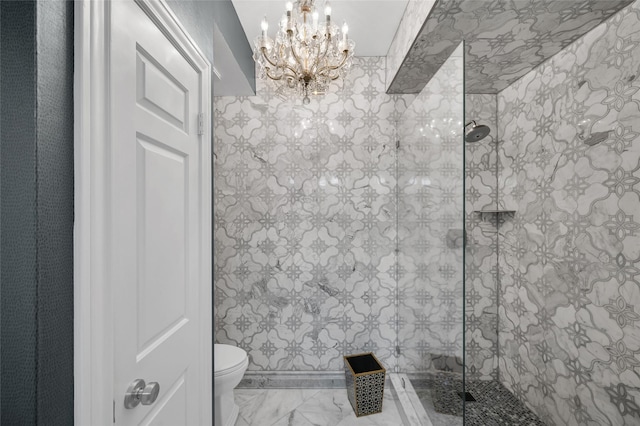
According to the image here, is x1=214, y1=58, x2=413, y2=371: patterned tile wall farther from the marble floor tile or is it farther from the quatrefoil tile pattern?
the marble floor tile

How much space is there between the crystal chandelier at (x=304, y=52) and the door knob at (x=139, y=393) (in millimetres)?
1428

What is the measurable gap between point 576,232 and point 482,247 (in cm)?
70

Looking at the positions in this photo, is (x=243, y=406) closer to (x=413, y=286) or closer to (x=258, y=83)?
(x=413, y=286)

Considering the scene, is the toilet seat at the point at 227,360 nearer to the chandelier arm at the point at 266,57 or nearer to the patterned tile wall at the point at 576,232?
the chandelier arm at the point at 266,57

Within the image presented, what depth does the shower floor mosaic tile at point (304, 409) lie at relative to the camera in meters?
1.98

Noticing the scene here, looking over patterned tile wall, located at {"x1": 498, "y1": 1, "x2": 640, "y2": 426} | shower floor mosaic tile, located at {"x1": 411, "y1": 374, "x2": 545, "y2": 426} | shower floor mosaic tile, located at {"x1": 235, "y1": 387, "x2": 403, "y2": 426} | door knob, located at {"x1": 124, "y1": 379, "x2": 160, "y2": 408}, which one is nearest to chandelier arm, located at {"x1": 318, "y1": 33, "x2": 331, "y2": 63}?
patterned tile wall, located at {"x1": 498, "y1": 1, "x2": 640, "y2": 426}

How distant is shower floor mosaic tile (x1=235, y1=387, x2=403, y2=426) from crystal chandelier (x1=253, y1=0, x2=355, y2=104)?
1.99 m

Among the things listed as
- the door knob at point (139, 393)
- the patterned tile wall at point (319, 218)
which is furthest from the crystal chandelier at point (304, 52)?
the door knob at point (139, 393)

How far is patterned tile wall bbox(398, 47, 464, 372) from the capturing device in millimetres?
1344

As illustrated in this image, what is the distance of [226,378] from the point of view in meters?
1.72

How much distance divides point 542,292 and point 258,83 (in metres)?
2.45

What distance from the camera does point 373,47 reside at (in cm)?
225

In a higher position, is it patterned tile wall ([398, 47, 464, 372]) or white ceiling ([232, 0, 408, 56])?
white ceiling ([232, 0, 408, 56])

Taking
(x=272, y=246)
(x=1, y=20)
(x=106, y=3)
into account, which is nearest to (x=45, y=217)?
(x=1, y=20)
